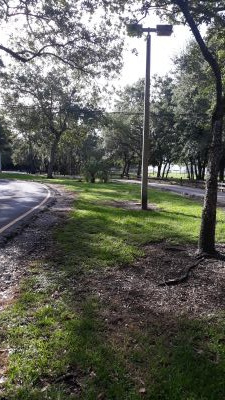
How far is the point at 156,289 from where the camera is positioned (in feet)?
16.0

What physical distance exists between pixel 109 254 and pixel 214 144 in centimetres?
262

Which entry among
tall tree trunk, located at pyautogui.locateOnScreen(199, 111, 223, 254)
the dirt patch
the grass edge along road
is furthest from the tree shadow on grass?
tall tree trunk, located at pyautogui.locateOnScreen(199, 111, 223, 254)

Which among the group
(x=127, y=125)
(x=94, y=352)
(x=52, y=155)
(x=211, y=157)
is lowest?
(x=94, y=352)

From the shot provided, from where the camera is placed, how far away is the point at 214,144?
6398 millimetres

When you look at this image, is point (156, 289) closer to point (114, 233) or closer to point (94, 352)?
point (94, 352)

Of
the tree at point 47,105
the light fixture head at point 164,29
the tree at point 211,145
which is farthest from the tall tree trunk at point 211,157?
the tree at point 47,105

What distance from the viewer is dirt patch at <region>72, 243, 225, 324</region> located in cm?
421

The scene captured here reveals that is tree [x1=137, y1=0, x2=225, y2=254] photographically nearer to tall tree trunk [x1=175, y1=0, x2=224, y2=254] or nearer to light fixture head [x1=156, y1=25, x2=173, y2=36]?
tall tree trunk [x1=175, y1=0, x2=224, y2=254]

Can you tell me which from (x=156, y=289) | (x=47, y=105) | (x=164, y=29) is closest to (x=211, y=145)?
(x=156, y=289)

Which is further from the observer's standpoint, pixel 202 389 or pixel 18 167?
pixel 18 167

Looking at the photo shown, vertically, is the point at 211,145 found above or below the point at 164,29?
below

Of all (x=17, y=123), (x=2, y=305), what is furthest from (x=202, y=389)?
(x=17, y=123)

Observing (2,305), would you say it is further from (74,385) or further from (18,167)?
(18,167)

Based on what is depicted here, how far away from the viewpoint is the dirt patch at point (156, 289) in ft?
13.8
